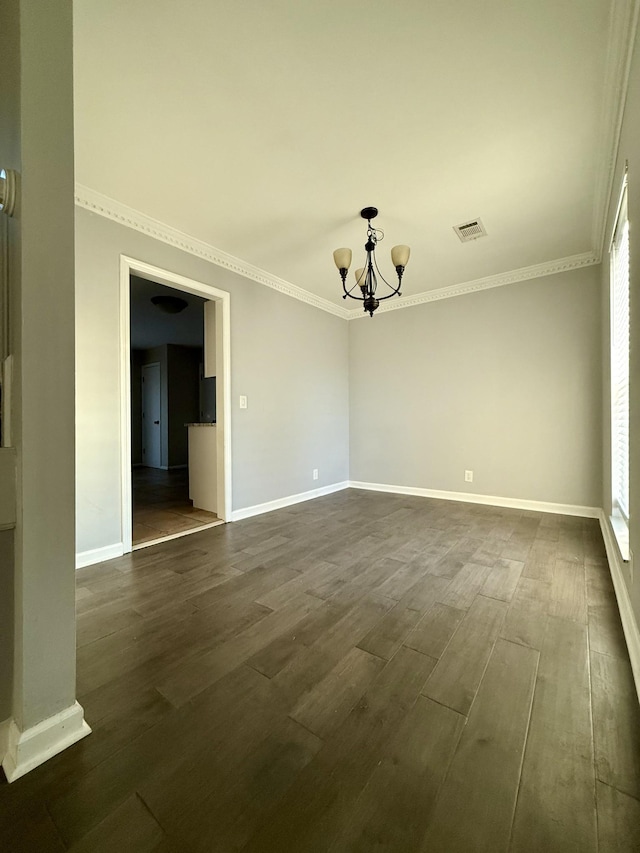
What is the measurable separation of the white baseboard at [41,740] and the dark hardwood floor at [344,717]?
32mm

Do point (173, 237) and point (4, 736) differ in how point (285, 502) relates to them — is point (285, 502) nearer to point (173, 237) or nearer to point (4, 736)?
point (173, 237)

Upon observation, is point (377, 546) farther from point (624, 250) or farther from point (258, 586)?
point (624, 250)

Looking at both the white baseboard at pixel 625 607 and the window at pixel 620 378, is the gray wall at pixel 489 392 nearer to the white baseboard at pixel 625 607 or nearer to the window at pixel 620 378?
the window at pixel 620 378

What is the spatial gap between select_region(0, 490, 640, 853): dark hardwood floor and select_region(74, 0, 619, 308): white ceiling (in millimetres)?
2563

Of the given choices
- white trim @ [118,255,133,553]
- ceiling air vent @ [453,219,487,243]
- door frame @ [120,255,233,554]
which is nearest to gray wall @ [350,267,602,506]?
ceiling air vent @ [453,219,487,243]

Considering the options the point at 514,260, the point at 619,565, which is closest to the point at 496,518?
the point at 619,565

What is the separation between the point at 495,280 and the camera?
3.76 m

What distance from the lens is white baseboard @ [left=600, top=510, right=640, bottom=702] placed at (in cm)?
127

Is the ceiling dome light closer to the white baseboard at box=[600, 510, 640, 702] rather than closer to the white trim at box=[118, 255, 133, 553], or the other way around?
the white trim at box=[118, 255, 133, 553]

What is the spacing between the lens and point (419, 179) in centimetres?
221

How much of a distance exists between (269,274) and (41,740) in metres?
3.71

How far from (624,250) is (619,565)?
1.80 metres

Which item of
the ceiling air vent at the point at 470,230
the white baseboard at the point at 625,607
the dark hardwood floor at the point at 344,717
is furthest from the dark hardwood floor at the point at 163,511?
the ceiling air vent at the point at 470,230

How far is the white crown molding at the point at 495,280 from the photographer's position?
333 centimetres
